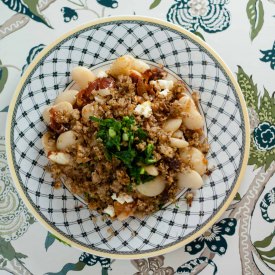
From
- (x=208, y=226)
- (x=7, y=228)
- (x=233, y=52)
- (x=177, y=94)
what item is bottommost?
(x=7, y=228)

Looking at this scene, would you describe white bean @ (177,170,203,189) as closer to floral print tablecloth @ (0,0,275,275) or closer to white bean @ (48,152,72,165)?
floral print tablecloth @ (0,0,275,275)

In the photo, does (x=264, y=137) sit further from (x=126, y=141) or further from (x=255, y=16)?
(x=126, y=141)

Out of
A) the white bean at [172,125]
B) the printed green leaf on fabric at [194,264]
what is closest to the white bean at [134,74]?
the white bean at [172,125]

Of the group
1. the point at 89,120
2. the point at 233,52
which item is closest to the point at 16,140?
the point at 89,120

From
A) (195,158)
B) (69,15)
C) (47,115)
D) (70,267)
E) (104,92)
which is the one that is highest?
(69,15)

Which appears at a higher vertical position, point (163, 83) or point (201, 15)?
point (201, 15)

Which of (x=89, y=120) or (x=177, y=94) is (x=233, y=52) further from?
(x=89, y=120)

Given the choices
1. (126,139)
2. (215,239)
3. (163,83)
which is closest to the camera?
(126,139)

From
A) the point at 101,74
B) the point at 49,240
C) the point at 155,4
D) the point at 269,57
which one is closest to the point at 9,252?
the point at 49,240
